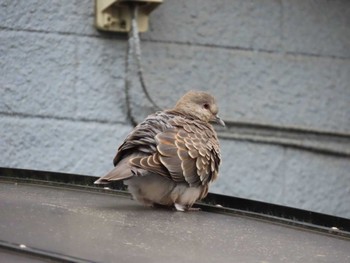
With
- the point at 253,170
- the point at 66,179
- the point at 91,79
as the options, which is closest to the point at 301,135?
the point at 253,170

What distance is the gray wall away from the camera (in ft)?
18.0

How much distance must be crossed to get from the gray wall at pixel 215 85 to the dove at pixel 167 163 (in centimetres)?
135

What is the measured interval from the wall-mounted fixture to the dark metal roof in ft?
5.28

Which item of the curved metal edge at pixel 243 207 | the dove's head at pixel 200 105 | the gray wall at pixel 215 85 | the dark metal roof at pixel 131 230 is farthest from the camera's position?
the gray wall at pixel 215 85

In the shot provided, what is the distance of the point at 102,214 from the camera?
3295 millimetres

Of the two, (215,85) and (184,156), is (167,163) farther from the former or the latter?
(215,85)

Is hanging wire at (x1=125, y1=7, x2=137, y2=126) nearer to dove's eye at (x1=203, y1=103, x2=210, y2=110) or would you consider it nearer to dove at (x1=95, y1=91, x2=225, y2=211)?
dove's eye at (x1=203, y1=103, x2=210, y2=110)

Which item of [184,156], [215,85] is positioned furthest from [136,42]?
[184,156]

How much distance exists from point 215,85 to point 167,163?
1878 mm

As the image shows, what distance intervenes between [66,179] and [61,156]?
1.50m

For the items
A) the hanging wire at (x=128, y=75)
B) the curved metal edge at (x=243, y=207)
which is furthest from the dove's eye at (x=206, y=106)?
the hanging wire at (x=128, y=75)

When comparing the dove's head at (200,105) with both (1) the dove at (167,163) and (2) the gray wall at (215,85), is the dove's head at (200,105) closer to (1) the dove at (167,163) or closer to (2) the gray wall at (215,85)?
(1) the dove at (167,163)

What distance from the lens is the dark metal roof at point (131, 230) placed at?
2531 millimetres

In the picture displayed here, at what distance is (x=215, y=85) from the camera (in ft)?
19.1
